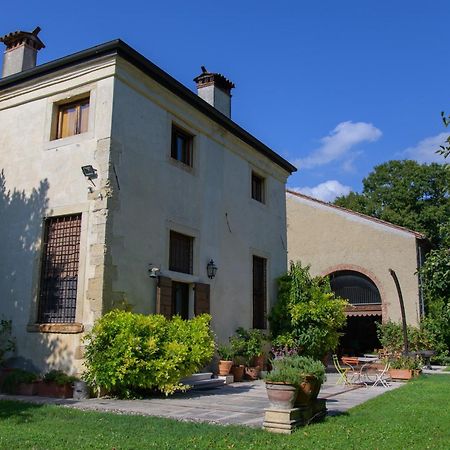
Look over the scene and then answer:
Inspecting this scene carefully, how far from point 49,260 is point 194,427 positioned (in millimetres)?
5506

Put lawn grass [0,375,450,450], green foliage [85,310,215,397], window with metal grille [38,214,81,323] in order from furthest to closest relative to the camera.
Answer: window with metal grille [38,214,81,323] < green foliage [85,310,215,397] < lawn grass [0,375,450,450]

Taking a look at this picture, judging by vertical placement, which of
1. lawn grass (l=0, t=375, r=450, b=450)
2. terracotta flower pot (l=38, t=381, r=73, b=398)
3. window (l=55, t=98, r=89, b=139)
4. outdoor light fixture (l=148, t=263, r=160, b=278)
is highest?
window (l=55, t=98, r=89, b=139)

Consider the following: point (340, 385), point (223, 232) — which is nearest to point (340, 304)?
point (340, 385)

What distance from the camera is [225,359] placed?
12445 mm

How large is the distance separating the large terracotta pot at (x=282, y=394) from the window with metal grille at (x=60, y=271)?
495 centimetres

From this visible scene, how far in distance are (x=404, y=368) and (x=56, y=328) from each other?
353 inches

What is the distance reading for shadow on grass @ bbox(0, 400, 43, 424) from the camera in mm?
6855

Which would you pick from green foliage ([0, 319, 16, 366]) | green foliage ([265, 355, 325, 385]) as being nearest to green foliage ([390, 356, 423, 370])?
green foliage ([265, 355, 325, 385])

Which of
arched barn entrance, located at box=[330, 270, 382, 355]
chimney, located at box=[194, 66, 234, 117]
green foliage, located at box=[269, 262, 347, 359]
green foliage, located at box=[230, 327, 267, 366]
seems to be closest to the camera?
green foliage, located at box=[230, 327, 267, 366]

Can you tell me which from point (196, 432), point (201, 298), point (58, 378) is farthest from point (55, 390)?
point (196, 432)

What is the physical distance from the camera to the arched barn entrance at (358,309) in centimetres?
2170

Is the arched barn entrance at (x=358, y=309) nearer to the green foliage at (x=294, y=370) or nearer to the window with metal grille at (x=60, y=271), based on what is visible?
the window with metal grille at (x=60, y=271)

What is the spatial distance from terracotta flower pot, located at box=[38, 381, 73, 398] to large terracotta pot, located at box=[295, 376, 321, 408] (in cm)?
445

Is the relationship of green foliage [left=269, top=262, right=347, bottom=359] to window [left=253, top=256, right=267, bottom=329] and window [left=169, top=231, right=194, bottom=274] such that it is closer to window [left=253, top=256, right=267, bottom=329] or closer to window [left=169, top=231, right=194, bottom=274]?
window [left=253, top=256, right=267, bottom=329]
